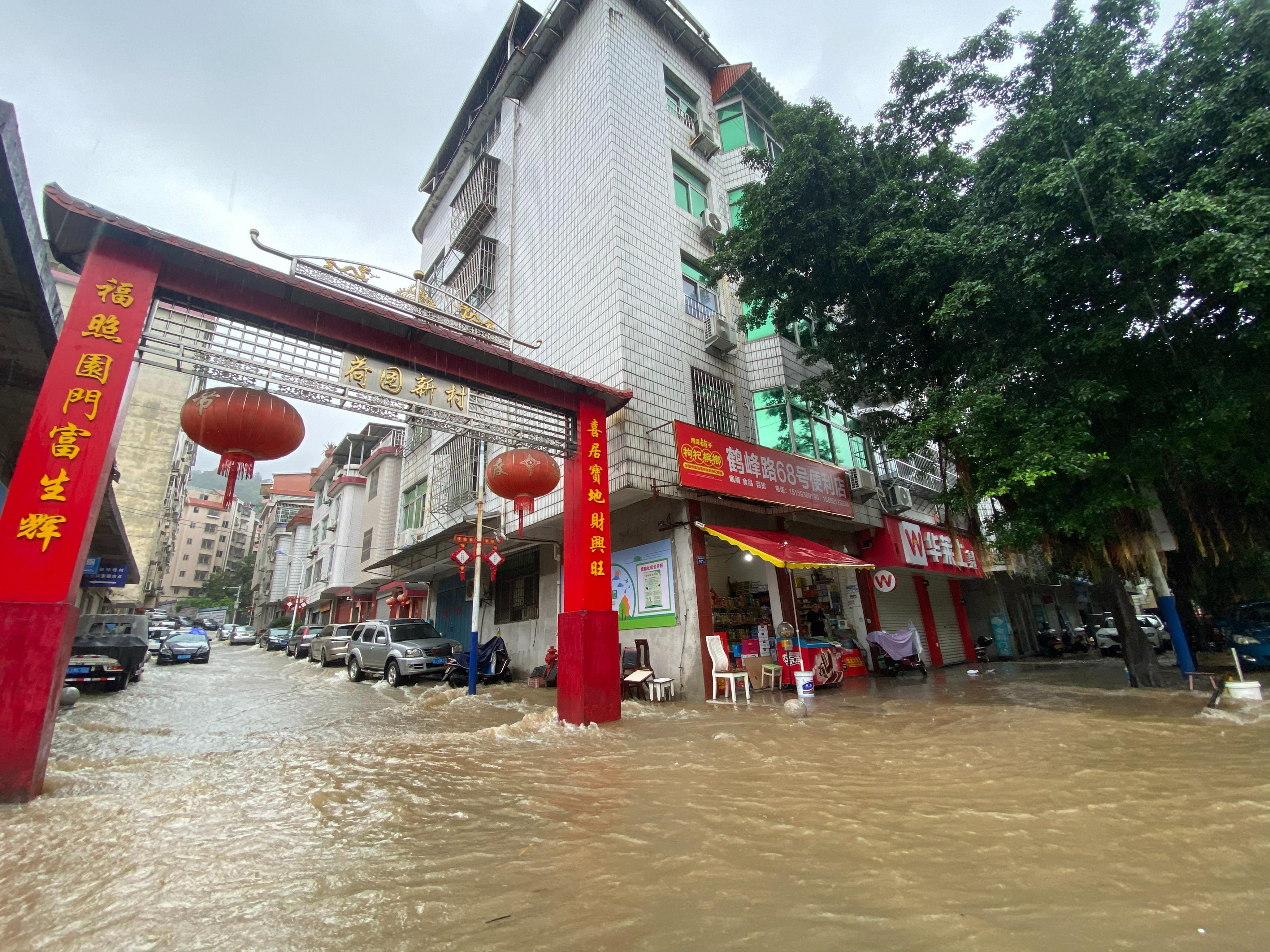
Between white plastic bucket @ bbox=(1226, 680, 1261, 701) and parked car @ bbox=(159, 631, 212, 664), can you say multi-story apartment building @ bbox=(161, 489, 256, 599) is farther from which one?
white plastic bucket @ bbox=(1226, 680, 1261, 701)


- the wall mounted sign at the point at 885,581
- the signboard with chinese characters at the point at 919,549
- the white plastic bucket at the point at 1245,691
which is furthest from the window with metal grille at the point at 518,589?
the white plastic bucket at the point at 1245,691

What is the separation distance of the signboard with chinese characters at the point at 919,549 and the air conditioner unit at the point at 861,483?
1.40 metres

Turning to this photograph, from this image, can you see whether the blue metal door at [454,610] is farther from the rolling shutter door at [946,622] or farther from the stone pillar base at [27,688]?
the rolling shutter door at [946,622]

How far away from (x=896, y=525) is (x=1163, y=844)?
43.4 feet

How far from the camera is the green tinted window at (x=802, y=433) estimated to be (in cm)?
1370

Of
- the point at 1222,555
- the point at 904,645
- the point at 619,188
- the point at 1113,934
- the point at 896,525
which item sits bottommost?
the point at 1113,934

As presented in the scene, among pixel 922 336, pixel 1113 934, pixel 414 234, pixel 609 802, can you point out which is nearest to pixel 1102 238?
pixel 922 336

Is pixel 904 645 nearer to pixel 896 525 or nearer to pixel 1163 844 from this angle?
pixel 896 525

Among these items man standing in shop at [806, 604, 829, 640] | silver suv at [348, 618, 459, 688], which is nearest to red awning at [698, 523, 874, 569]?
man standing in shop at [806, 604, 829, 640]

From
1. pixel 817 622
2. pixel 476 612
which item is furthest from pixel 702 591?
pixel 476 612

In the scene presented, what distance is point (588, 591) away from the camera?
318 inches

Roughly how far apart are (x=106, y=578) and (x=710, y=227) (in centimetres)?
2218

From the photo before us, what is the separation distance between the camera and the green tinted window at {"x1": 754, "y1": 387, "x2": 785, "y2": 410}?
13.7 metres

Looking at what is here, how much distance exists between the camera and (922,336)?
10273 millimetres
